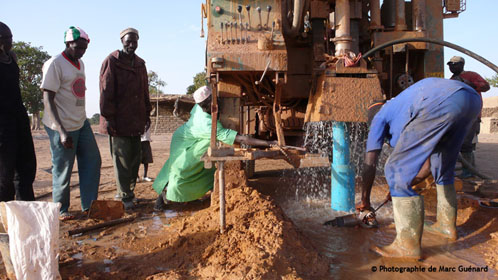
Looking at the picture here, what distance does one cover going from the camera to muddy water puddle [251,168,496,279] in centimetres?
231

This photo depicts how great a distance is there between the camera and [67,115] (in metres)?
3.47

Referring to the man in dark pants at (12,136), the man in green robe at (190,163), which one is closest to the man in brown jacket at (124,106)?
the man in green robe at (190,163)

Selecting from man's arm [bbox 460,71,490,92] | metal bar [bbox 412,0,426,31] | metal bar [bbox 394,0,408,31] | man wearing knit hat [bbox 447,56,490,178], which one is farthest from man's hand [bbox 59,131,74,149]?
man's arm [bbox 460,71,490,92]

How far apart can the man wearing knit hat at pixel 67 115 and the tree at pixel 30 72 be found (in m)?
20.3

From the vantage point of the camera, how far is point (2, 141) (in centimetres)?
285

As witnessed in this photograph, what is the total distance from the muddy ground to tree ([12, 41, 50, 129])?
20.5 meters

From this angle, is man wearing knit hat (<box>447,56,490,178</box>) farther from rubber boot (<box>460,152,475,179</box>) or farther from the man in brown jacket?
the man in brown jacket

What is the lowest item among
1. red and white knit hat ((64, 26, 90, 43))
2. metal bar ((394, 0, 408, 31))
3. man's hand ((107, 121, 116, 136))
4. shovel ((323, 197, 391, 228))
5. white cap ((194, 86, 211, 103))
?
shovel ((323, 197, 391, 228))

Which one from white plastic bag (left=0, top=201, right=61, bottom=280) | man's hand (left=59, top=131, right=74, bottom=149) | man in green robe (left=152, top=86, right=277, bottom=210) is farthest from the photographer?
man in green robe (left=152, top=86, right=277, bottom=210)

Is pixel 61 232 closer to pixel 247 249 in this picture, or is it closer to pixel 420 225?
pixel 247 249

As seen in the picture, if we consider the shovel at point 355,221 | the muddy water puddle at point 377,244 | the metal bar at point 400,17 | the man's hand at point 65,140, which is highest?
the metal bar at point 400,17

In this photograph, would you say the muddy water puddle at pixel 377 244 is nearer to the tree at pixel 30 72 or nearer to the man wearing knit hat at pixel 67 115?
Answer: the man wearing knit hat at pixel 67 115

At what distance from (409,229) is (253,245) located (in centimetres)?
115

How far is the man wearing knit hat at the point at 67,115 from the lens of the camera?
3.34 metres
